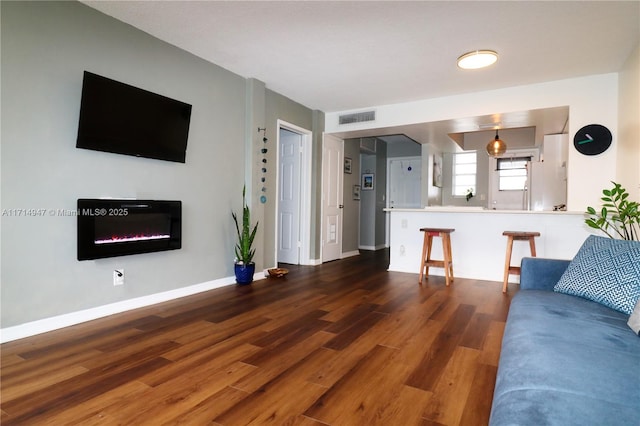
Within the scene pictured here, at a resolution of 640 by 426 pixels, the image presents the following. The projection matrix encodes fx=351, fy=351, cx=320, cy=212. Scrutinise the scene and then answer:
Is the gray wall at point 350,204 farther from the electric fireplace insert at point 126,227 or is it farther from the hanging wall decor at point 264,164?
the electric fireplace insert at point 126,227

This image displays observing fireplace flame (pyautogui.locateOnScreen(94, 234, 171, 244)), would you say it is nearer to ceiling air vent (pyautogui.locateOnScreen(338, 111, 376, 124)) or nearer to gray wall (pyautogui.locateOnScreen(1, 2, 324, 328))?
gray wall (pyautogui.locateOnScreen(1, 2, 324, 328))

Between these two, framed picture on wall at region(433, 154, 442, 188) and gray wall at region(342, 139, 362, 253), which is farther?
framed picture on wall at region(433, 154, 442, 188)

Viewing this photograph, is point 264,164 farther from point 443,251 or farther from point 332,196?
point 443,251

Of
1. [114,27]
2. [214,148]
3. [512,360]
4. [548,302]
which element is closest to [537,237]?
[548,302]

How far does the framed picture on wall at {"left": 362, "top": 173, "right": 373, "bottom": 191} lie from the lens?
777 cm

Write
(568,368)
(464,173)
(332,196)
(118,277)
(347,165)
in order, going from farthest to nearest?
(464,173) < (347,165) < (332,196) < (118,277) < (568,368)

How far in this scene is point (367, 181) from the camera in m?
7.82

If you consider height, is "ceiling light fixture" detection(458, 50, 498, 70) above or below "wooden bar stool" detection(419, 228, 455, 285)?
A: above

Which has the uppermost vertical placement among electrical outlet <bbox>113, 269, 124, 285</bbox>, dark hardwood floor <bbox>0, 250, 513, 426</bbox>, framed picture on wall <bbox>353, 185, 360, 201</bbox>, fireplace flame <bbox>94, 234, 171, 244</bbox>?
framed picture on wall <bbox>353, 185, 360, 201</bbox>

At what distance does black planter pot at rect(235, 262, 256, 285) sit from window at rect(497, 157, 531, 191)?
4.91 m

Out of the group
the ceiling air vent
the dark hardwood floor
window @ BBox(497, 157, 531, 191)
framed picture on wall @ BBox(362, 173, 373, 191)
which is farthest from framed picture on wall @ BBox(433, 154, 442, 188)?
the dark hardwood floor

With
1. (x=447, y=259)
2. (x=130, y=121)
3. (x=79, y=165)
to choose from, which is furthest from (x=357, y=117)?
(x=79, y=165)

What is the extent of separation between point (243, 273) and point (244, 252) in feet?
0.79

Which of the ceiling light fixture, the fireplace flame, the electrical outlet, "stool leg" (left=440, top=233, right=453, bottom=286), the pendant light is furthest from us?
the pendant light
